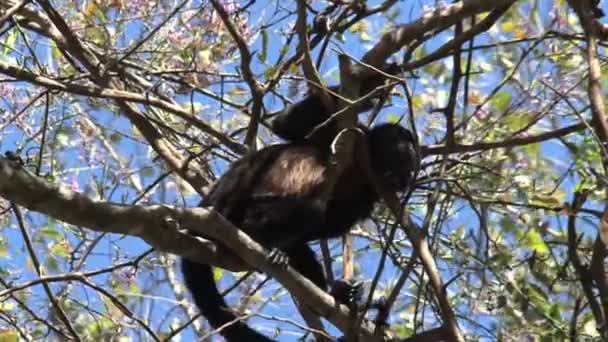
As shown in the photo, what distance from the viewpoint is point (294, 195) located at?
397cm

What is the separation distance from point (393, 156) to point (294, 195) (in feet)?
1.43

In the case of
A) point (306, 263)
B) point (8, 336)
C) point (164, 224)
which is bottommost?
point (164, 224)

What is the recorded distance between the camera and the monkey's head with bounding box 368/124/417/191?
411cm

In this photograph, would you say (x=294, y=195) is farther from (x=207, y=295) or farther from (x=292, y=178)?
(x=207, y=295)

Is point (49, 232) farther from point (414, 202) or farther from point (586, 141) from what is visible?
point (586, 141)

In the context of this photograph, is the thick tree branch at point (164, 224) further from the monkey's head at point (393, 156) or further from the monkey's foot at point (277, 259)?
the monkey's head at point (393, 156)

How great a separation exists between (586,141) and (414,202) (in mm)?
1099

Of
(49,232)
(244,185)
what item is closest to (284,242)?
(244,185)

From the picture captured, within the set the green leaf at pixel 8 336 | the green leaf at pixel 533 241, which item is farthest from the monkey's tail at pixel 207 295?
the green leaf at pixel 533 241

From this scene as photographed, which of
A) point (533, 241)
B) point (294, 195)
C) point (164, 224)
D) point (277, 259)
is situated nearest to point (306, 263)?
point (294, 195)

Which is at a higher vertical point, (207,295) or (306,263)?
(306,263)

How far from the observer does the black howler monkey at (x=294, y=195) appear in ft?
12.6

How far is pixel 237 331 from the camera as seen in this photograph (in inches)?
150

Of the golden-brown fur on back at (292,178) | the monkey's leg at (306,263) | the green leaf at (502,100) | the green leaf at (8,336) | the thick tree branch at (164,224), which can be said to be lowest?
the thick tree branch at (164,224)
